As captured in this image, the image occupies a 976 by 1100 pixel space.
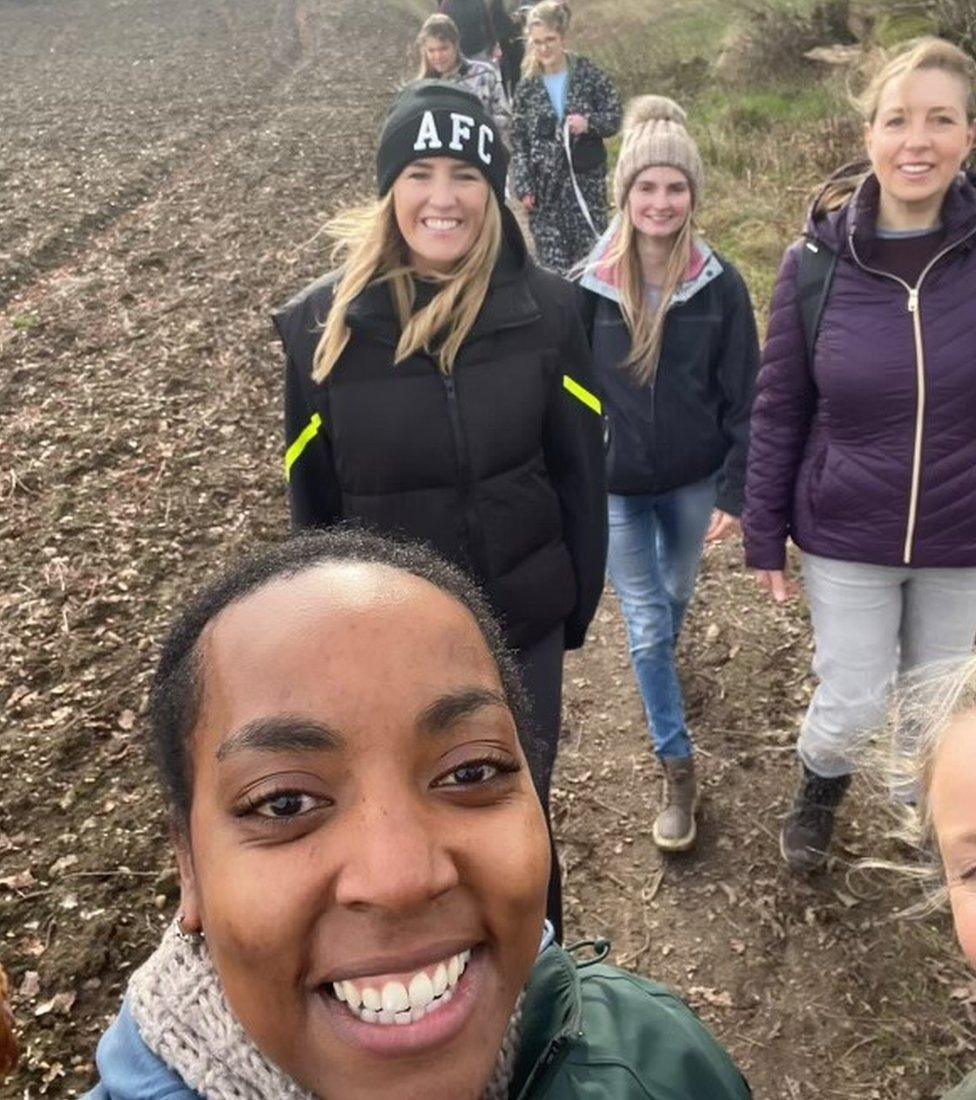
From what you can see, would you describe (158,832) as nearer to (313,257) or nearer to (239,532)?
(239,532)

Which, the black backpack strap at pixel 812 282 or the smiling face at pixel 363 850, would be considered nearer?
the smiling face at pixel 363 850

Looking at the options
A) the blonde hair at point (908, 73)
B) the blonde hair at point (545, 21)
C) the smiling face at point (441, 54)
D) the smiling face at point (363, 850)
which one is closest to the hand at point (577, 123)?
the blonde hair at point (545, 21)

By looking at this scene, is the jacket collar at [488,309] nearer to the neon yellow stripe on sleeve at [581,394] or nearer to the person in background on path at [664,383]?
the neon yellow stripe on sleeve at [581,394]

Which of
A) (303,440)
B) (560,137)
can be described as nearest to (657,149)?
(303,440)

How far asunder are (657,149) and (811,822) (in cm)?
244

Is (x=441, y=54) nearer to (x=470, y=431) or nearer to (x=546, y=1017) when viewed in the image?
(x=470, y=431)

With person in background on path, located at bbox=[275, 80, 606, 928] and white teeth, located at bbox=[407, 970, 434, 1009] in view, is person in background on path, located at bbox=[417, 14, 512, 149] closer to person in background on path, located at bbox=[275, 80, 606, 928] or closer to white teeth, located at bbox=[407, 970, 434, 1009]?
person in background on path, located at bbox=[275, 80, 606, 928]

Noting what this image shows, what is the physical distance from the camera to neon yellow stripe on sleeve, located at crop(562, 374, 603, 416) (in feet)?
9.75

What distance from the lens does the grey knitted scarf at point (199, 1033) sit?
126 centimetres

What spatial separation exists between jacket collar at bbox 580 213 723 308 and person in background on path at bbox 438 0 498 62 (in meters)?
8.55

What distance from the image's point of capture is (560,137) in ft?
23.2

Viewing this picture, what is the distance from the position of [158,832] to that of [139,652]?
1.30 meters

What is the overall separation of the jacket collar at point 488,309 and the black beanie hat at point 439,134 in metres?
0.26

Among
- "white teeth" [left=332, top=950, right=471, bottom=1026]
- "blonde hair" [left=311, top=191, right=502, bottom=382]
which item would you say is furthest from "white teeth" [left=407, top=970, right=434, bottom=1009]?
"blonde hair" [left=311, top=191, right=502, bottom=382]
